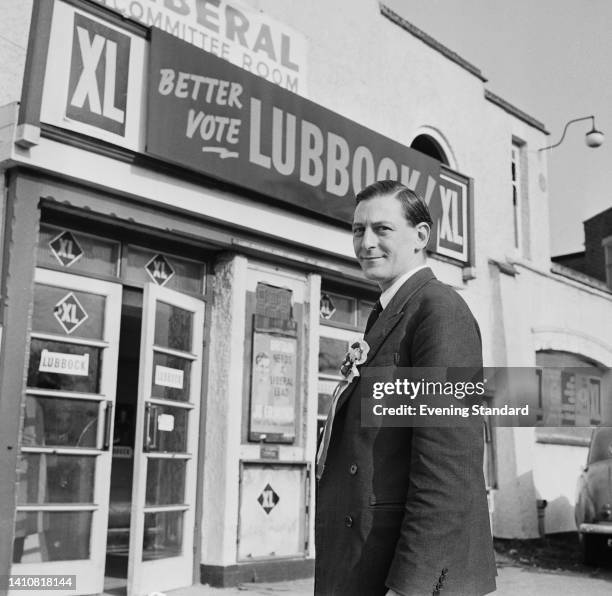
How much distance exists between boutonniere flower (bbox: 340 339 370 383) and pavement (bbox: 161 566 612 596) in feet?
15.0

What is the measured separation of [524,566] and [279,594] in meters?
3.77

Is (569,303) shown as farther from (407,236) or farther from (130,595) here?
(407,236)

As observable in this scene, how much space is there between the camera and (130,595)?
5.88 m

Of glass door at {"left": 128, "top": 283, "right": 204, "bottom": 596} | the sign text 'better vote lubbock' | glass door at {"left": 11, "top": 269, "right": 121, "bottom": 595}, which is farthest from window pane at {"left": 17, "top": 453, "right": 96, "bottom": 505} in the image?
the sign text 'better vote lubbock'

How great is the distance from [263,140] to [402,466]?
18.4 feet

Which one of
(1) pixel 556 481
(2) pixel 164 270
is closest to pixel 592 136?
(1) pixel 556 481

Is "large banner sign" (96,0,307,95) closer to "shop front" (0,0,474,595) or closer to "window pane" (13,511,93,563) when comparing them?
"shop front" (0,0,474,595)

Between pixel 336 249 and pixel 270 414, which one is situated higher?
pixel 336 249

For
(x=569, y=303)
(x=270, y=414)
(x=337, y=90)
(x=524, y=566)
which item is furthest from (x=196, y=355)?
(x=569, y=303)

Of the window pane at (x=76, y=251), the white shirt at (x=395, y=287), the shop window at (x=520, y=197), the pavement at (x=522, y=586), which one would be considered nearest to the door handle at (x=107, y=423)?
the window pane at (x=76, y=251)

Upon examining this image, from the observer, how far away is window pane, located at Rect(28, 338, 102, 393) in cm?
574

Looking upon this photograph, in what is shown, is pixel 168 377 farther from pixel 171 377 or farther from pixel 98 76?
pixel 98 76

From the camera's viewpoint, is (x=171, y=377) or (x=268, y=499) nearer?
(x=171, y=377)

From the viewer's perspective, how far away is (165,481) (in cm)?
655
